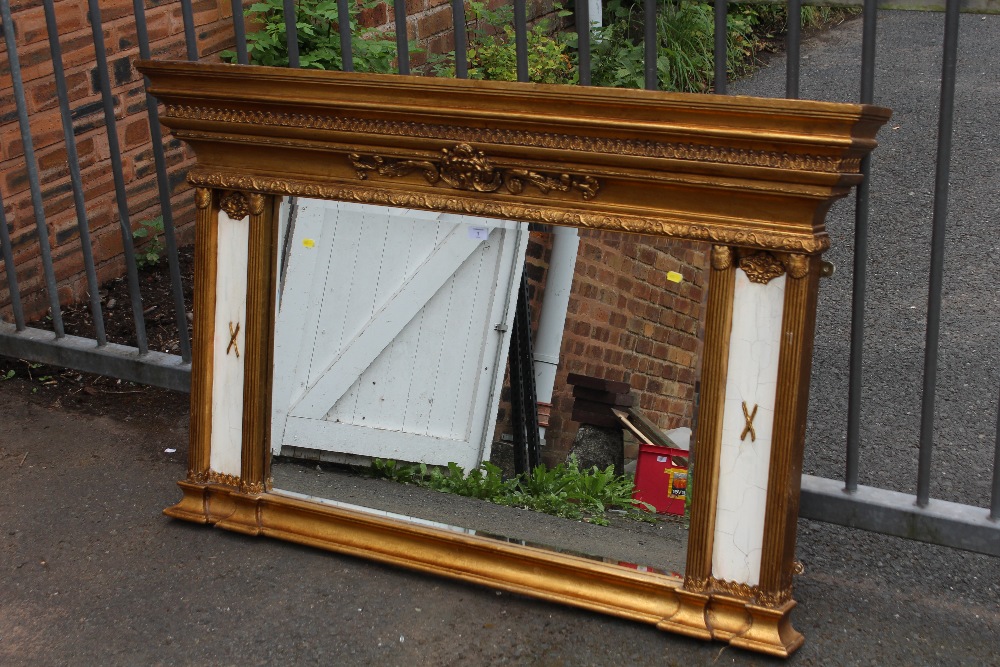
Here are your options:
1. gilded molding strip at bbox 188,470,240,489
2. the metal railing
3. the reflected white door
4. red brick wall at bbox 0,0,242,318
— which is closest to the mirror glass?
the reflected white door

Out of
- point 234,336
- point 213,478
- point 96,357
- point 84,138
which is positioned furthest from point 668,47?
point 213,478

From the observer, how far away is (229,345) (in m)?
2.52

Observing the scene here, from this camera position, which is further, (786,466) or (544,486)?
(544,486)

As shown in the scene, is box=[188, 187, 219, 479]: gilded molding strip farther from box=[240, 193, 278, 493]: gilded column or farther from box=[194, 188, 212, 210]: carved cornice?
box=[240, 193, 278, 493]: gilded column

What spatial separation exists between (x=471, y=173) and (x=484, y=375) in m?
0.44

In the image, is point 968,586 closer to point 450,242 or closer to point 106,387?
point 450,242

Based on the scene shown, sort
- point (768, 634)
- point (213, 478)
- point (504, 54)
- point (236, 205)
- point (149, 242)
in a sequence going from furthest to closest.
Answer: point (504, 54)
point (149, 242)
point (213, 478)
point (236, 205)
point (768, 634)

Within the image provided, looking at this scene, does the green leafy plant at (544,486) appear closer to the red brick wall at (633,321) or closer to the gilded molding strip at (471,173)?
the red brick wall at (633,321)

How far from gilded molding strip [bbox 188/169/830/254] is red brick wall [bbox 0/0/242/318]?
1.42m

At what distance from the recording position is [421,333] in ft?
7.89

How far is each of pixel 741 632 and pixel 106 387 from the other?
83.2 inches

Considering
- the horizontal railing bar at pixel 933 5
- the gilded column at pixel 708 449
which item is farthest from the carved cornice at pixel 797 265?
the horizontal railing bar at pixel 933 5

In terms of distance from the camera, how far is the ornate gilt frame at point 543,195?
194cm

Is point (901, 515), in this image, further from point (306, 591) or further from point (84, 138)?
point (84, 138)
